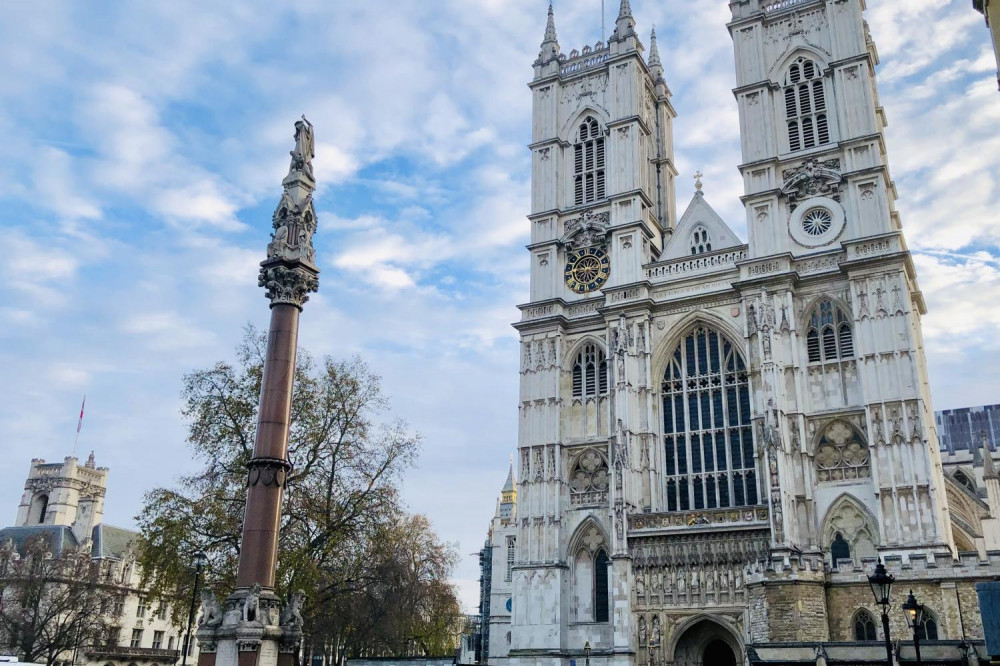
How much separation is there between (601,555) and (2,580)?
88.9 ft

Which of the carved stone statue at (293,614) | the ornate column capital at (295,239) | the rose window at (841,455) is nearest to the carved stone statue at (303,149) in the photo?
the ornate column capital at (295,239)

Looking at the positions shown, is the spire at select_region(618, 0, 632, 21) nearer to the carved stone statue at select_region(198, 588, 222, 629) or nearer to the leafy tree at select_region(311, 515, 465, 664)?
the leafy tree at select_region(311, 515, 465, 664)

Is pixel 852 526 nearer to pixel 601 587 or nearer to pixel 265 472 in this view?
pixel 601 587

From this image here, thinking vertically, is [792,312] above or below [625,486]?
above

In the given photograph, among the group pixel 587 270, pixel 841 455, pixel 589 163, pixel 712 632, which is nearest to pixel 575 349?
pixel 587 270

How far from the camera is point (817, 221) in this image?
37.9m

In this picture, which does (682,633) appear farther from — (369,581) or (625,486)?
(369,581)

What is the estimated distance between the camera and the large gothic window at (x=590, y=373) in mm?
40625

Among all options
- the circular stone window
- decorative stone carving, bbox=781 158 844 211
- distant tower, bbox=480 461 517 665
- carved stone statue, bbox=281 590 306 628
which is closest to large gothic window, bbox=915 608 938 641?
the circular stone window

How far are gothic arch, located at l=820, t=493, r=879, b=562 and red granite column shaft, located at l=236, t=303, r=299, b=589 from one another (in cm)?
2221

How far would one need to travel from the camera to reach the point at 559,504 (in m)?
38.6

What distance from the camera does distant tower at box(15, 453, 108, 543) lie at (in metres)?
67.4

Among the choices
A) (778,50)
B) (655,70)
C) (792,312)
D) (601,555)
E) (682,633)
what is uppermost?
(655,70)

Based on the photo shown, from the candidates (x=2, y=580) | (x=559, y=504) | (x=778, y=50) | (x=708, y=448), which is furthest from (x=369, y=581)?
(x=778, y=50)
